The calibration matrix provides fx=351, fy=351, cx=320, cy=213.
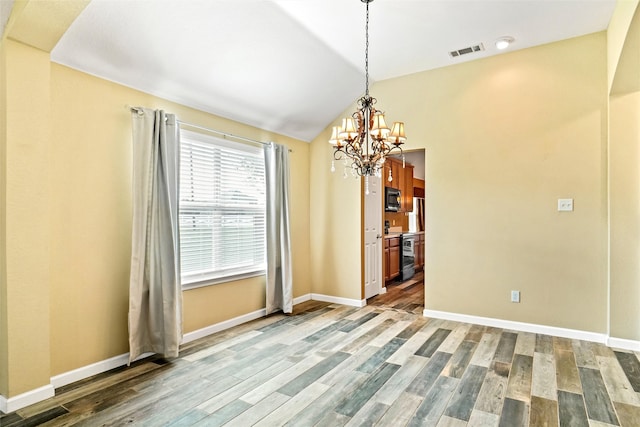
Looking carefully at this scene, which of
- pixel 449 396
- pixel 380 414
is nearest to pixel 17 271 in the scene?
pixel 380 414

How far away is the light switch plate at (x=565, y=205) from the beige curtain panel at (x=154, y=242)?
4.00 meters

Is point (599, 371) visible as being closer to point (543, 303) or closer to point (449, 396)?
point (543, 303)

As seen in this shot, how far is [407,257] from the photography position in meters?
7.14

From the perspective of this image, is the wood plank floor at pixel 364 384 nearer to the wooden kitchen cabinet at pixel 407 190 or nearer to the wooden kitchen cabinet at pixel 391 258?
the wooden kitchen cabinet at pixel 391 258

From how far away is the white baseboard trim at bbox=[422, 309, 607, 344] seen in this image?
3668 millimetres

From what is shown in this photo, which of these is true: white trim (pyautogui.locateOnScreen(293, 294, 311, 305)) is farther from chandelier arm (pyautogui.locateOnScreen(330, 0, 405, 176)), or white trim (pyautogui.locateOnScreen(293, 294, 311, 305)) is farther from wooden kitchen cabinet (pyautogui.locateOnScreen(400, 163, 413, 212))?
wooden kitchen cabinet (pyautogui.locateOnScreen(400, 163, 413, 212))

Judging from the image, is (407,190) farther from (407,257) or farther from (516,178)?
(516,178)

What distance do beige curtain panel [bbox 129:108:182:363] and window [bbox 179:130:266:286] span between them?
333 millimetres

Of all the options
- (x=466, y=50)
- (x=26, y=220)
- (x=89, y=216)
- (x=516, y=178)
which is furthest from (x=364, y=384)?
(x=466, y=50)

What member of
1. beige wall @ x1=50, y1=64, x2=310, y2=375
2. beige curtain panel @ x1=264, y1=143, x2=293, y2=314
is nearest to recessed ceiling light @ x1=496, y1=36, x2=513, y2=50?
beige curtain panel @ x1=264, y1=143, x2=293, y2=314

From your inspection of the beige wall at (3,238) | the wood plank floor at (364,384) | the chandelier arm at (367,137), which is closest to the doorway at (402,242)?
the wood plank floor at (364,384)

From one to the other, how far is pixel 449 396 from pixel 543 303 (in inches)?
81.4

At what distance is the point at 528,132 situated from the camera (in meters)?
3.96

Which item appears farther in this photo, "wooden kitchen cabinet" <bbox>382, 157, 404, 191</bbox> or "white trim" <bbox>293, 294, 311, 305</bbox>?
"wooden kitchen cabinet" <bbox>382, 157, 404, 191</bbox>
